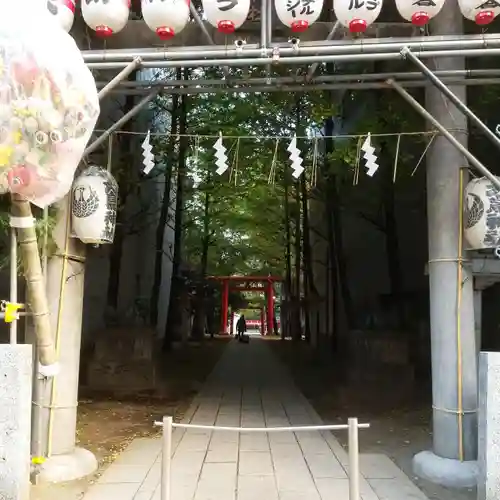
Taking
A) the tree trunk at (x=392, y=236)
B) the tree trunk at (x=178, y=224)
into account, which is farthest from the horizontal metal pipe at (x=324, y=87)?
the tree trunk at (x=178, y=224)

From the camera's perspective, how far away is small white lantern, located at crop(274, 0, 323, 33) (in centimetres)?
655

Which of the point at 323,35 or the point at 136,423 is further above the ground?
the point at 323,35

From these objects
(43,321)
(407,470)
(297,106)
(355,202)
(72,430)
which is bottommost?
(407,470)

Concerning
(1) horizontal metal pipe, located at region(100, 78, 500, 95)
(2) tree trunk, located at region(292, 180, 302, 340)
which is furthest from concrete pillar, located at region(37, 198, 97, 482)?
(2) tree trunk, located at region(292, 180, 302, 340)

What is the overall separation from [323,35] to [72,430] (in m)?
5.87

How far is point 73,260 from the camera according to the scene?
7.31 meters

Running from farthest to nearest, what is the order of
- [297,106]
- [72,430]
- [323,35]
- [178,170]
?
1. [178,170]
2. [297,106]
3. [323,35]
4. [72,430]

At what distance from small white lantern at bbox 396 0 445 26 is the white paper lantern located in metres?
1.96

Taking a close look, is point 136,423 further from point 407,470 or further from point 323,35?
point 323,35

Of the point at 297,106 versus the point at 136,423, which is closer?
the point at 136,423

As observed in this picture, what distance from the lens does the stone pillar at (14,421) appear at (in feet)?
18.6

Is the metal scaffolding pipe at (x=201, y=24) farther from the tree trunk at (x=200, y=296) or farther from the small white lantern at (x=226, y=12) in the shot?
the tree trunk at (x=200, y=296)

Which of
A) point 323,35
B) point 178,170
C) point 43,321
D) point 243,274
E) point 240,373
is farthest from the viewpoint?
point 243,274

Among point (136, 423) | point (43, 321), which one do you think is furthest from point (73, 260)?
point (136, 423)
